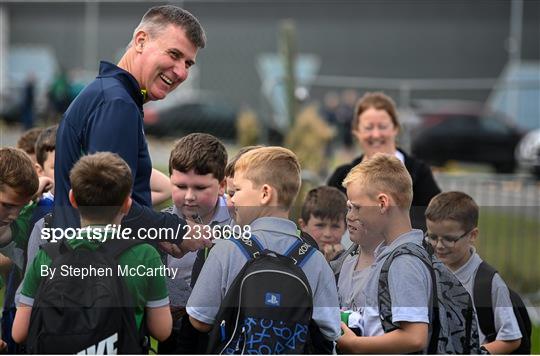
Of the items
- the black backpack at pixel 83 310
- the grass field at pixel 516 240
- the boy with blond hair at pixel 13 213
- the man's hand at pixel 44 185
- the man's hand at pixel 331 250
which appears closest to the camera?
the black backpack at pixel 83 310

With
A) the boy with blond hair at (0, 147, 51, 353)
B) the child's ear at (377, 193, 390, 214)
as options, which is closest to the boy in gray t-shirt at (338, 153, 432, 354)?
the child's ear at (377, 193, 390, 214)

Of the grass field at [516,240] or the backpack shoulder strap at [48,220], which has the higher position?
the backpack shoulder strap at [48,220]

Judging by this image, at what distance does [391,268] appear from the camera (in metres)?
4.03

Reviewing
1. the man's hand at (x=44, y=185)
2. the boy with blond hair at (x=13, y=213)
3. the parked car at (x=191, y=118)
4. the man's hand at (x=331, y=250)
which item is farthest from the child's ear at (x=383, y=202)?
the parked car at (x=191, y=118)

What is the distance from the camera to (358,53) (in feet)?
120

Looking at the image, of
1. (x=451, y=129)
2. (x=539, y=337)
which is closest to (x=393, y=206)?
(x=539, y=337)

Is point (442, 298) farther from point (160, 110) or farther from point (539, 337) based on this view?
point (160, 110)

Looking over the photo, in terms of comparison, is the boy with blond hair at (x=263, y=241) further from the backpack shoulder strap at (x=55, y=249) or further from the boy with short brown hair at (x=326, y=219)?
the backpack shoulder strap at (x=55, y=249)

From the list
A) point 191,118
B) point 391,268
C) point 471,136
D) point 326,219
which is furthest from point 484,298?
point 191,118

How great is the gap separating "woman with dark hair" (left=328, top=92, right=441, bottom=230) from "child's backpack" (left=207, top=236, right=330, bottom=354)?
233cm

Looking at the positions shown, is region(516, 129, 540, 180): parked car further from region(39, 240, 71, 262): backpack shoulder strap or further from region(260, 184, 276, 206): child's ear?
region(39, 240, 71, 262): backpack shoulder strap

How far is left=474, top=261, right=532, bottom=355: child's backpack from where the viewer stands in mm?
4227

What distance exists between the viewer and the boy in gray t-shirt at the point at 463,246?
166 inches

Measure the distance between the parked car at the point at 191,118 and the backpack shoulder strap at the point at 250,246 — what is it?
21193 mm
